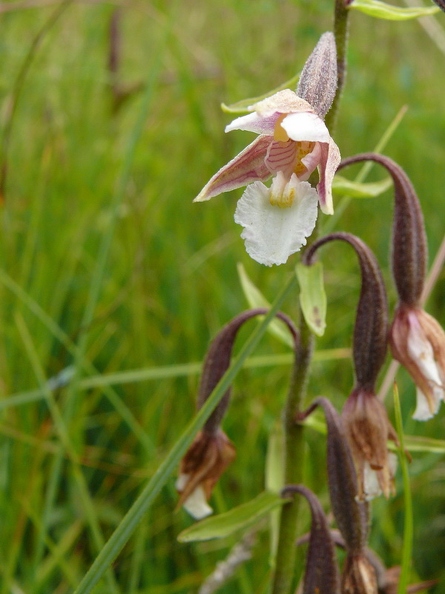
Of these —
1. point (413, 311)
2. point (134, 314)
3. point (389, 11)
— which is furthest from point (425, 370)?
point (134, 314)

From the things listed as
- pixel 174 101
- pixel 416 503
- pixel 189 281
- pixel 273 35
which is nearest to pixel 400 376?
pixel 416 503

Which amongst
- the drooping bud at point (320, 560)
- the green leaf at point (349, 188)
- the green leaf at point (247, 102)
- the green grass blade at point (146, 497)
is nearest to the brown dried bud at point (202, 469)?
the drooping bud at point (320, 560)

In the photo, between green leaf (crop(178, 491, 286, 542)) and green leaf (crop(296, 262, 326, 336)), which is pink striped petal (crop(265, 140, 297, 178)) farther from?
green leaf (crop(178, 491, 286, 542))

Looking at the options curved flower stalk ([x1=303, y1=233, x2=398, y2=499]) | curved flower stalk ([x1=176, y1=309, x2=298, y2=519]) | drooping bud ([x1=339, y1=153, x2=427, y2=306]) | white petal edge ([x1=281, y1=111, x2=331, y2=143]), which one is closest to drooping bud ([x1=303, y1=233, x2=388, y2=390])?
curved flower stalk ([x1=303, y1=233, x2=398, y2=499])

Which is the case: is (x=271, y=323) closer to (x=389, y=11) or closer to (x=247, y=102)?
(x=247, y=102)

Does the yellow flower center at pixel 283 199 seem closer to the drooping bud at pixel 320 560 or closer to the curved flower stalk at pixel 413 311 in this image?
the curved flower stalk at pixel 413 311
